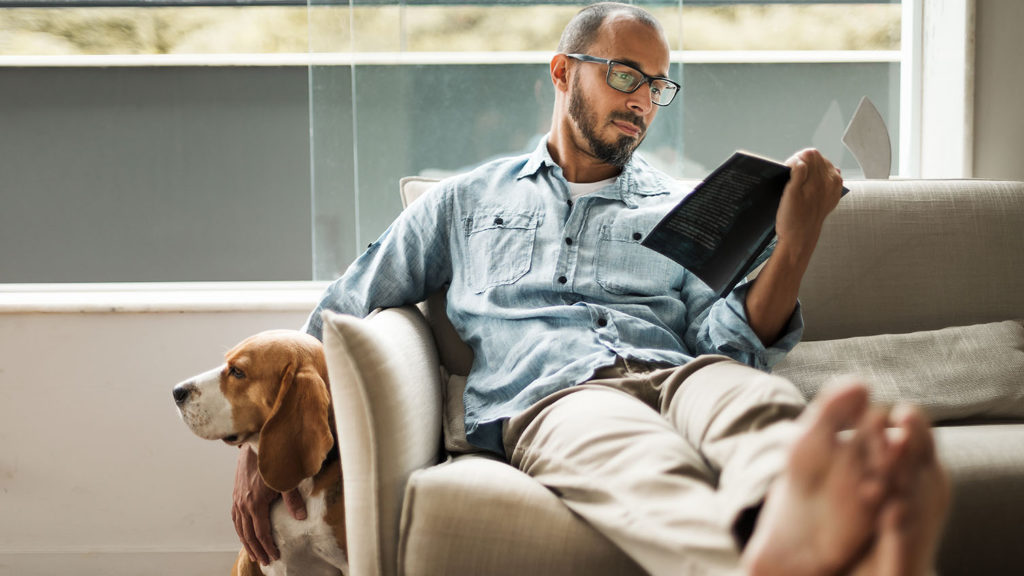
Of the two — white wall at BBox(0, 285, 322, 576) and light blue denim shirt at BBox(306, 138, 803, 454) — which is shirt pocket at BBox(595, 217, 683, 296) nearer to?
light blue denim shirt at BBox(306, 138, 803, 454)

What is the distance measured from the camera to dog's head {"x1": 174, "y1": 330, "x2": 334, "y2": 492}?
1312 millimetres

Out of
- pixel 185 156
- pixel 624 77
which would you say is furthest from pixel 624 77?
pixel 185 156

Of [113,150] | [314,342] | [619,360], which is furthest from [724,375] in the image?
[113,150]

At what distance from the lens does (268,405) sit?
1.34 metres

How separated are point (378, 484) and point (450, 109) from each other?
1.31 metres

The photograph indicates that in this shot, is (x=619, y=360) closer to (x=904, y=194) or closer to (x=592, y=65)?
(x=592, y=65)

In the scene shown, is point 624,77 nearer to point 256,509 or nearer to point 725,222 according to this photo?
point 725,222

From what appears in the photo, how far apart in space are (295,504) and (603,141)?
89 cm

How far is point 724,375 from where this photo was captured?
3.93ft

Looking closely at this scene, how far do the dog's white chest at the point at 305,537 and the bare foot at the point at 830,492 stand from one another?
840 mm

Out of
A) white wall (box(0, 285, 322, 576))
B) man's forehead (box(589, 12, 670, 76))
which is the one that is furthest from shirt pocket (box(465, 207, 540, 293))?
white wall (box(0, 285, 322, 576))

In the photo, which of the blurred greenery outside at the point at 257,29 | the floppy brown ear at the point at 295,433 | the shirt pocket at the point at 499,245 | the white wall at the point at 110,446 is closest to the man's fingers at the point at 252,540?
the floppy brown ear at the point at 295,433

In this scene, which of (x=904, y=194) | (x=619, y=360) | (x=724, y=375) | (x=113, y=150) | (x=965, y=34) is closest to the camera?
(x=724, y=375)

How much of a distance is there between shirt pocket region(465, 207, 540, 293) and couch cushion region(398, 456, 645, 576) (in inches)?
18.6
